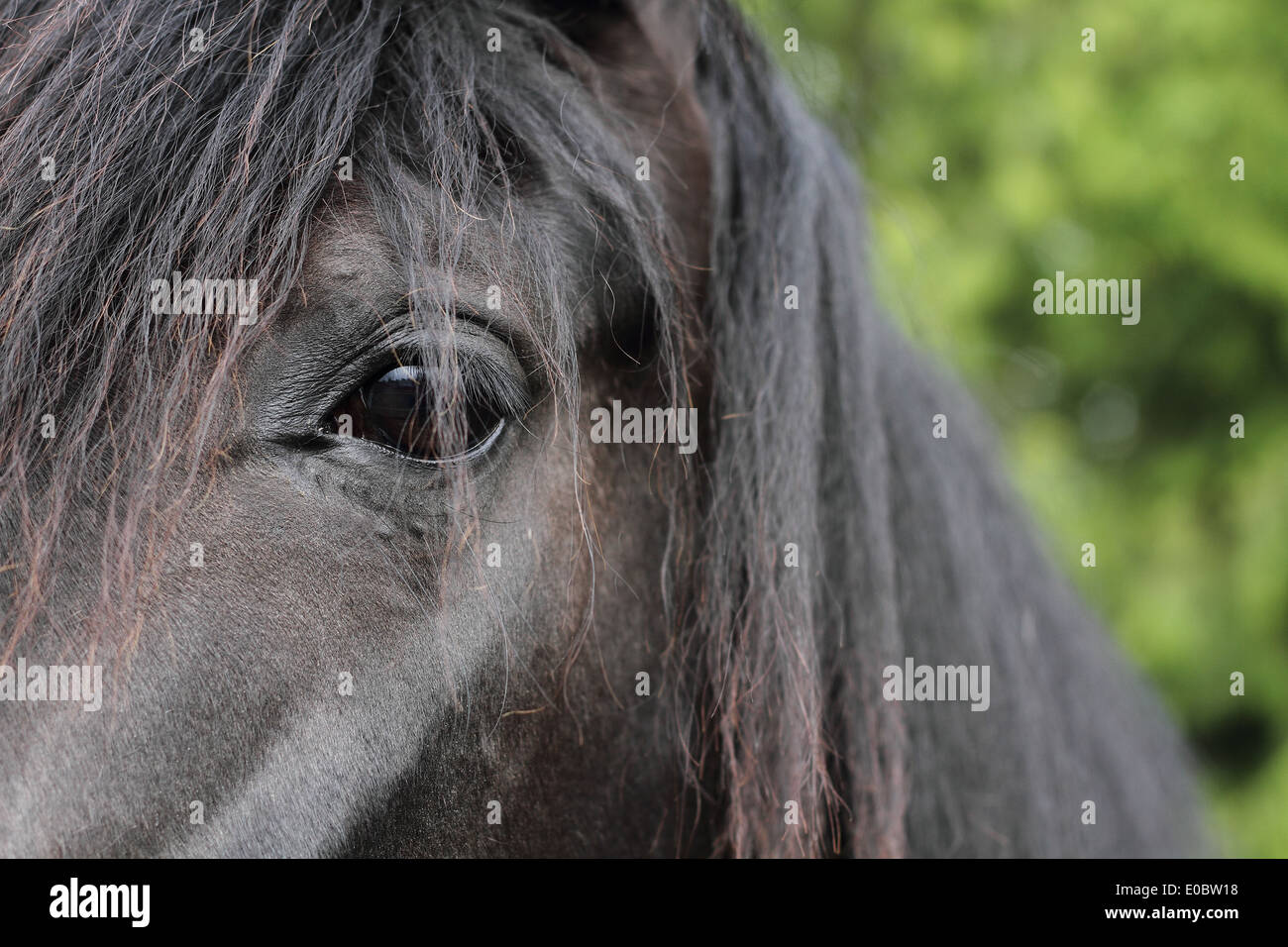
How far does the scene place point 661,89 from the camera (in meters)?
1.02

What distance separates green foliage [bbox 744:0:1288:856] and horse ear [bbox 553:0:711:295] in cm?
122

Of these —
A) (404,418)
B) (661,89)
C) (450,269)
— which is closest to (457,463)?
(404,418)

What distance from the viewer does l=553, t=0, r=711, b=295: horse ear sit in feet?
3.21

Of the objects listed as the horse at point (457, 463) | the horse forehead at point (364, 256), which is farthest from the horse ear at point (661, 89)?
the horse forehead at point (364, 256)

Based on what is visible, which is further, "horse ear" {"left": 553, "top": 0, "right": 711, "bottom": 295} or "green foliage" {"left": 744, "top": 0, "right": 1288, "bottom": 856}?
"green foliage" {"left": 744, "top": 0, "right": 1288, "bottom": 856}

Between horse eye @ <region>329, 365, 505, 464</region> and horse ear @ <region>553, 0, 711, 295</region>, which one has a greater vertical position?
horse ear @ <region>553, 0, 711, 295</region>

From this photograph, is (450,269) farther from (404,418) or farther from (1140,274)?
(1140,274)

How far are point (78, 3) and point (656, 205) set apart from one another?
1.70 feet

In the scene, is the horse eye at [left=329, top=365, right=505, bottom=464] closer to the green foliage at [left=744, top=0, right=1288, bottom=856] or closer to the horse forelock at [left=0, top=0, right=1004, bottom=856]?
the horse forelock at [left=0, top=0, right=1004, bottom=856]

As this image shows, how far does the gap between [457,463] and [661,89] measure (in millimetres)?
501

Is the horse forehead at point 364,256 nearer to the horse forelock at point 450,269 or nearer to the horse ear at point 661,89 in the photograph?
the horse forelock at point 450,269

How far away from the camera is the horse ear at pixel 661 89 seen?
3.21 feet

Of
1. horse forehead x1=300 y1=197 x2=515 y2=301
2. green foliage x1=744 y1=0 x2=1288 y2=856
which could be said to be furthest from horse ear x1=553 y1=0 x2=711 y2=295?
green foliage x1=744 y1=0 x2=1288 y2=856

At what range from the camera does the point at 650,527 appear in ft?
3.06
